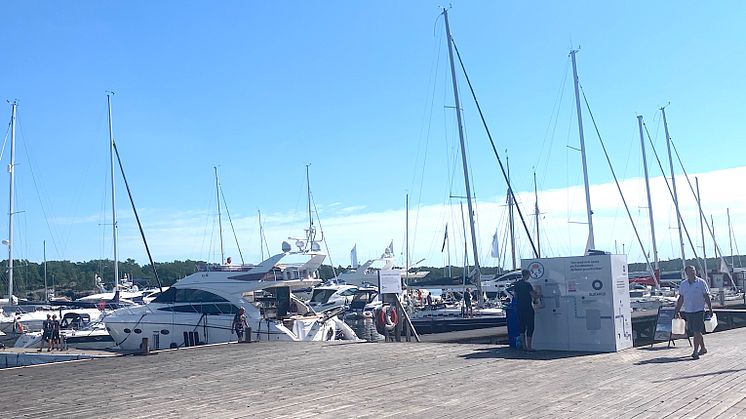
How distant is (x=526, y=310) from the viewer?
1412 centimetres

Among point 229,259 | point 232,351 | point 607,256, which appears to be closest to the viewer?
point 607,256

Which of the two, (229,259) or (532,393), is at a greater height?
(229,259)

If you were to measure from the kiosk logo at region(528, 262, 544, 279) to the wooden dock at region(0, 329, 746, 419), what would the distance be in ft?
5.43

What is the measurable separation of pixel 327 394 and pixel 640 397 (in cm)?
386

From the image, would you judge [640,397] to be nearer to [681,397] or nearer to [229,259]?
[681,397]

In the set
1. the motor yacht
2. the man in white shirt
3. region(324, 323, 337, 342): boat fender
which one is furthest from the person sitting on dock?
the man in white shirt

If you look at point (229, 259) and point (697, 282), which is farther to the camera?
point (229, 259)

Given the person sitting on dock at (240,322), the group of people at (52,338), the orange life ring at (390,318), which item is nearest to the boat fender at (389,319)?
the orange life ring at (390,318)

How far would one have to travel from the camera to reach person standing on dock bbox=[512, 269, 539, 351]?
46.4 feet

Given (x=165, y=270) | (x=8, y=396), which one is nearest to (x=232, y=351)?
(x=8, y=396)

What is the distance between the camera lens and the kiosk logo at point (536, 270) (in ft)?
48.2

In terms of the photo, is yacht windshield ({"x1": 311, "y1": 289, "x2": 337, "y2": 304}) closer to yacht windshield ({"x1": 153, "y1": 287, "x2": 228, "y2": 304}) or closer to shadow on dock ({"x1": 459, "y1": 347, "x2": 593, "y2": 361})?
yacht windshield ({"x1": 153, "y1": 287, "x2": 228, "y2": 304})

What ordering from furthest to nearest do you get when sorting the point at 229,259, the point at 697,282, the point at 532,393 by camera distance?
the point at 229,259
the point at 697,282
the point at 532,393

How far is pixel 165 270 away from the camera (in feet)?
355
